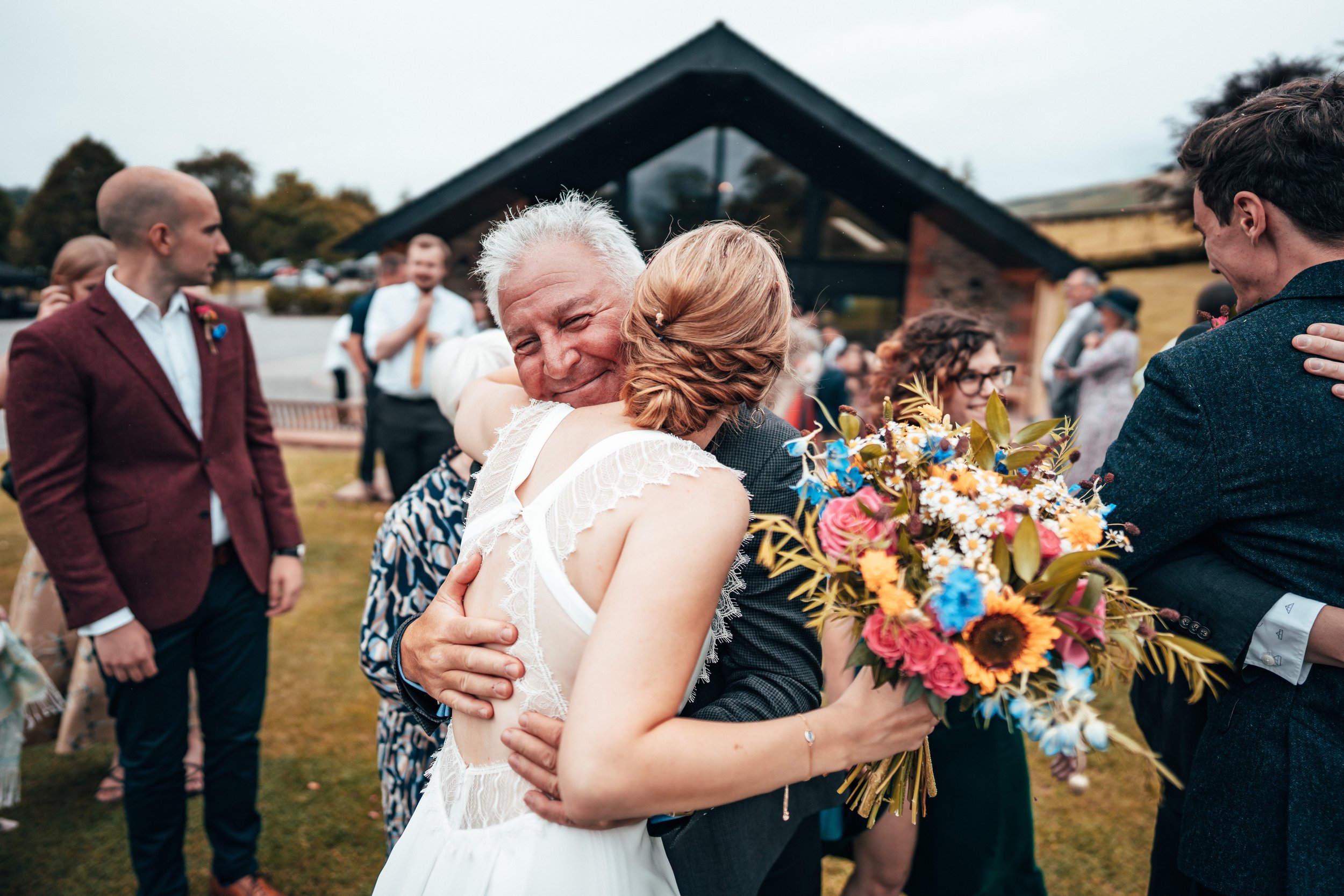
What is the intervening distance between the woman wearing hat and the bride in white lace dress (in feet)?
18.4

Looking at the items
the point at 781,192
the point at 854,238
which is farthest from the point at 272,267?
the point at 854,238

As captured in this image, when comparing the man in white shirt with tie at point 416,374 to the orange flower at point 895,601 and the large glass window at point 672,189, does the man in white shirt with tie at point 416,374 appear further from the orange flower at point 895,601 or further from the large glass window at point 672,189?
the orange flower at point 895,601

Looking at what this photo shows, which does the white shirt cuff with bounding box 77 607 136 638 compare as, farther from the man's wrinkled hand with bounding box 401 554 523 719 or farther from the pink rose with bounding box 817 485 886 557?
the pink rose with bounding box 817 485 886 557

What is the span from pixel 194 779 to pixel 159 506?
179 centimetres

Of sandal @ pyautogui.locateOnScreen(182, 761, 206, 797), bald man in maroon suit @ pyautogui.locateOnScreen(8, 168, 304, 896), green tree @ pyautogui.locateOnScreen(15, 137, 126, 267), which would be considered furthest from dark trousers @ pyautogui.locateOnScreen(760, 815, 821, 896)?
green tree @ pyautogui.locateOnScreen(15, 137, 126, 267)

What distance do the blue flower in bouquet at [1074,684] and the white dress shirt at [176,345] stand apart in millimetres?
2760

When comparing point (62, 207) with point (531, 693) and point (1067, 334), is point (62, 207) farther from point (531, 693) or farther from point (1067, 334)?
point (531, 693)

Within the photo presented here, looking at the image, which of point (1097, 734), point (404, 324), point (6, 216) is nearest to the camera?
point (1097, 734)

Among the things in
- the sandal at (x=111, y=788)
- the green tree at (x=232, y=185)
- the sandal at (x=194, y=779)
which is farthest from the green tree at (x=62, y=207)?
the sandal at (x=194, y=779)

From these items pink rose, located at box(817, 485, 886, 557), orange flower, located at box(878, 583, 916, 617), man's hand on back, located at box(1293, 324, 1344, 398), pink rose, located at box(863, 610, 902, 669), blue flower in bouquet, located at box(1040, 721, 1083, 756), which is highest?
man's hand on back, located at box(1293, 324, 1344, 398)

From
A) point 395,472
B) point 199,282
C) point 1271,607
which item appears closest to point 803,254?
point 395,472

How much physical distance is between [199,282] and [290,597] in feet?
4.23

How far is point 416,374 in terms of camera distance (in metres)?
6.00

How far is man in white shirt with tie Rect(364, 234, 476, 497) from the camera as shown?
6012mm
